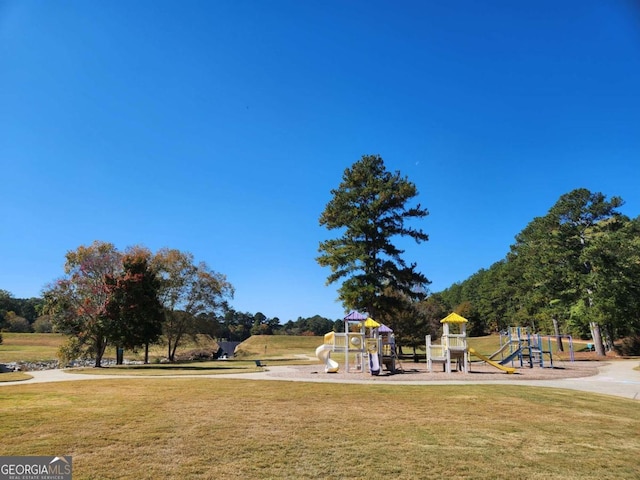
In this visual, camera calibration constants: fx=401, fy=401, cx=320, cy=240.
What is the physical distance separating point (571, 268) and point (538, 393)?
32.2 metres

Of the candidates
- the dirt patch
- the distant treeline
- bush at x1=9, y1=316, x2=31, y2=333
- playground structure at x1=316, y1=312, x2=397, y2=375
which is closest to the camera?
the dirt patch

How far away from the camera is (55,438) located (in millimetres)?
6602

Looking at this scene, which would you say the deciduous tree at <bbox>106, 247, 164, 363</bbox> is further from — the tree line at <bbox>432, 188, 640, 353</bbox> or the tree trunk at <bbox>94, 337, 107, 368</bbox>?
the tree line at <bbox>432, 188, 640, 353</bbox>

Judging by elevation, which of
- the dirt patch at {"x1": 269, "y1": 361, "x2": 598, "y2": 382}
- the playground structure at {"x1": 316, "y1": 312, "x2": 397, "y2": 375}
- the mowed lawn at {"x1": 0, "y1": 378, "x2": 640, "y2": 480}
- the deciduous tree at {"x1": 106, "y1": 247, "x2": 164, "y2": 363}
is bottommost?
the dirt patch at {"x1": 269, "y1": 361, "x2": 598, "y2": 382}

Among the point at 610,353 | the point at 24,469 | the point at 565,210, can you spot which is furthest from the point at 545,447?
the point at 610,353

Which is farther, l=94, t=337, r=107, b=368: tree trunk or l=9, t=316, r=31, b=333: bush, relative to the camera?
l=9, t=316, r=31, b=333: bush

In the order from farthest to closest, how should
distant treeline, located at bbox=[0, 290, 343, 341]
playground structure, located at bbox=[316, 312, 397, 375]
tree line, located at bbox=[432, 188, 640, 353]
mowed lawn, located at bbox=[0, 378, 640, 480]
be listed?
distant treeline, located at bbox=[0, 290, 343, 341] → tree line, located at bbox=[432, 188, 640, 353] → playground structure, located at bbox=[316, 312, 397, 375] → mowed lawn, located at bbox=[0, 378, 640, 480]

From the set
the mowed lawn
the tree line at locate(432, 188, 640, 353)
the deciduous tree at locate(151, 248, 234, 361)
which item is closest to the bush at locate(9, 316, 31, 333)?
the deciduous tree at locate(151, 248, 234, 361)

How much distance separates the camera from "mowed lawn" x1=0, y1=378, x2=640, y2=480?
18.1 ft

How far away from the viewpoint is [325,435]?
7.15 m
